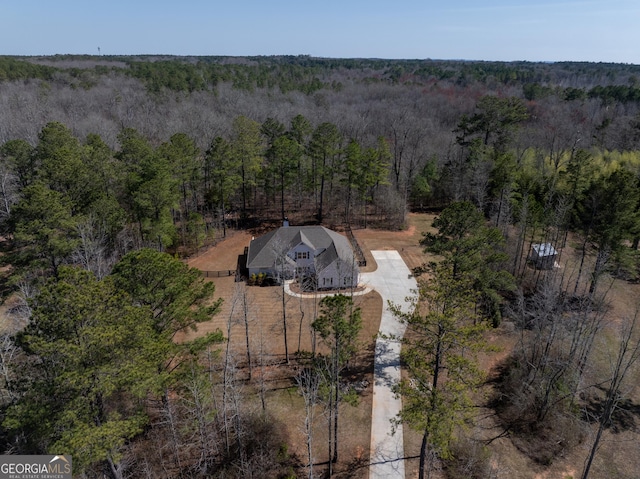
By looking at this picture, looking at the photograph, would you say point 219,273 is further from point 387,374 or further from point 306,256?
point 387,374

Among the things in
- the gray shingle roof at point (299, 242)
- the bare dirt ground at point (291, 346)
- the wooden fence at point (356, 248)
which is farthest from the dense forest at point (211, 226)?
the gray shingle roof at point (299, 242)

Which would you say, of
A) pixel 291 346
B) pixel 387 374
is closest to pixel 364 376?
pixel 387 374

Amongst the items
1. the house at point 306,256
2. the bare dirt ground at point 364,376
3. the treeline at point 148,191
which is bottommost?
the bare dirt ground at point 364,376

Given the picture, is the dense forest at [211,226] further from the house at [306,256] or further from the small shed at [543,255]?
the house at [306,256]

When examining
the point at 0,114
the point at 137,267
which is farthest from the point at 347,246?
the point at 0,114

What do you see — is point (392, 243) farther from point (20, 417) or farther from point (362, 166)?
point (20, 417)

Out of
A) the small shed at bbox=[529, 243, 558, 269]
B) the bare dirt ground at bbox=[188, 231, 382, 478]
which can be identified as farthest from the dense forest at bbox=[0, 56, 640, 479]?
the bare dirt ground at bbox=[188, 231, 382, 478]
